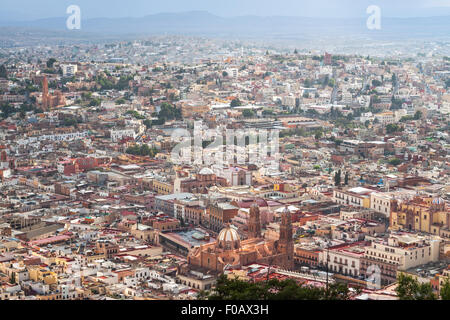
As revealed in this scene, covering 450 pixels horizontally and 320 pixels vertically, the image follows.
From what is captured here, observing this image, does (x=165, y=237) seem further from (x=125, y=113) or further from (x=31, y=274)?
(x=125, y=113)

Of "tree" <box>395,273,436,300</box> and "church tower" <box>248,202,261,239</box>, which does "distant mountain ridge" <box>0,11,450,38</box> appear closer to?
"church tower" <box>248,202,261,239</box>

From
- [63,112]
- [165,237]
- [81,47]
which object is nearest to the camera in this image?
[165,237]

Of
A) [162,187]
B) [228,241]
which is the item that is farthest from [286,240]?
[162,187]

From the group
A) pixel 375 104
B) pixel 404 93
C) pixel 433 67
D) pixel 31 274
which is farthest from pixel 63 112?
pixel 433 67

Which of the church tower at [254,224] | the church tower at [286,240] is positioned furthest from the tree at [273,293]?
the church tower at [254,224]

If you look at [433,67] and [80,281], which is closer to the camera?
[80,281]
